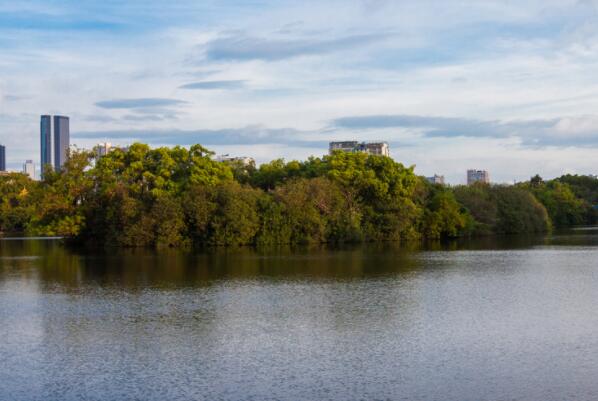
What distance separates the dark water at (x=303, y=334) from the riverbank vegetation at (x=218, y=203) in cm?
2171

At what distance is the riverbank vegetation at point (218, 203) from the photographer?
194 ft

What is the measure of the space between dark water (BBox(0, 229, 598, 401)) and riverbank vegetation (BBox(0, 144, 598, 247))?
21713 millimetres

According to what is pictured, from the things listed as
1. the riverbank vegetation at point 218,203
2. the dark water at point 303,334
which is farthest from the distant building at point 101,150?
the dark water at point 303,334

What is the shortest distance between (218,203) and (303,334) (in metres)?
40.6

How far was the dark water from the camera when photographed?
14789mm

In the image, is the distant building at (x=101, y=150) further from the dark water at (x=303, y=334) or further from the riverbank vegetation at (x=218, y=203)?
the dark water at (x=303, y=334)

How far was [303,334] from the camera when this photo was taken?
1988 cm

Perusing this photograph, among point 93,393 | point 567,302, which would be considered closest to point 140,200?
point 567,302

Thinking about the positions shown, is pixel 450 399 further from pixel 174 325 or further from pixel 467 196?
pixel 467 196

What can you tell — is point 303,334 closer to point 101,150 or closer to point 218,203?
point 218,203

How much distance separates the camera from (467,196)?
78000 mm

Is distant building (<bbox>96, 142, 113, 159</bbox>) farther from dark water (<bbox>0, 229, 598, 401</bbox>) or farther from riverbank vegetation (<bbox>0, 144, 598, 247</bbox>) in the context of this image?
dark water (<bbox>0, 229, 598, 401</bbox>)

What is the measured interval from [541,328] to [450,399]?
25.8 ft

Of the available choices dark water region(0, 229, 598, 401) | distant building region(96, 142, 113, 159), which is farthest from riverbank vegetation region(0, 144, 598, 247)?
dark water region(0, 229, 598, 401)
